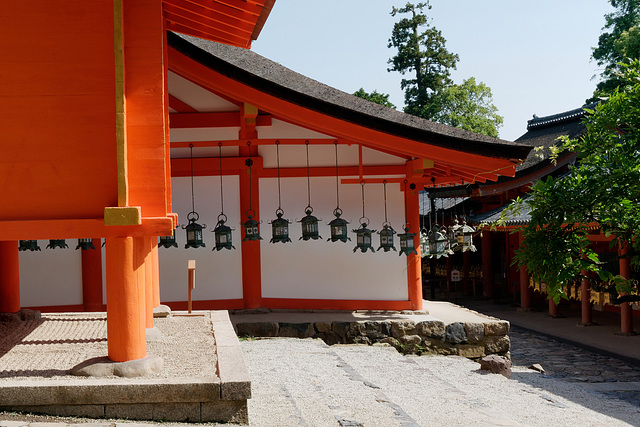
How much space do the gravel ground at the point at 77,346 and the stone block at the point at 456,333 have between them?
4329 mm

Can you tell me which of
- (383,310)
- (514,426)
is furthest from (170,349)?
(383,310)

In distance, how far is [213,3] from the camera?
7469mm

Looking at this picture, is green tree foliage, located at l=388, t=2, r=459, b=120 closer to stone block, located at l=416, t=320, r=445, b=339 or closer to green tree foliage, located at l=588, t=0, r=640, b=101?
green tree foliage, located at l=588, t=0, r=640, b=101

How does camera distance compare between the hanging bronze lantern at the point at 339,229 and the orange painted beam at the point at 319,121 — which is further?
the hanging bronze lantern at the point at 339,229

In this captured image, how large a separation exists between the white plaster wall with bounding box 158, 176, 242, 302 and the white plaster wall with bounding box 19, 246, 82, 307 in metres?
1.53

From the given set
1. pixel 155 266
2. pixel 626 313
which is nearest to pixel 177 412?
pixel 155 266

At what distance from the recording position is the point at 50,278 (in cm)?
1202

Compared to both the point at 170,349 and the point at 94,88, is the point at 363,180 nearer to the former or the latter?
the point at 170,349

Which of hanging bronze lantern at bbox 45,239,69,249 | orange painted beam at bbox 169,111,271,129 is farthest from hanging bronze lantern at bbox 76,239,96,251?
orange painted beam at bbox 169,111,271,129

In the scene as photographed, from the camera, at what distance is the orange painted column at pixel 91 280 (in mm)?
11984

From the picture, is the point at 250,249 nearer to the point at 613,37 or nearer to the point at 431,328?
the point at 431,328

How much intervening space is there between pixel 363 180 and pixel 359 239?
4.02 ft

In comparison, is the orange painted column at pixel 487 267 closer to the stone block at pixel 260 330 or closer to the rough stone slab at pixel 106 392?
the stone block at pixel 260 330

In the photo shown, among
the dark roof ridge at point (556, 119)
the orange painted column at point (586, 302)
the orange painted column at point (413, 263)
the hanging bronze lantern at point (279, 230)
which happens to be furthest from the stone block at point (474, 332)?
the dark roof ridge at point (556, 119)
